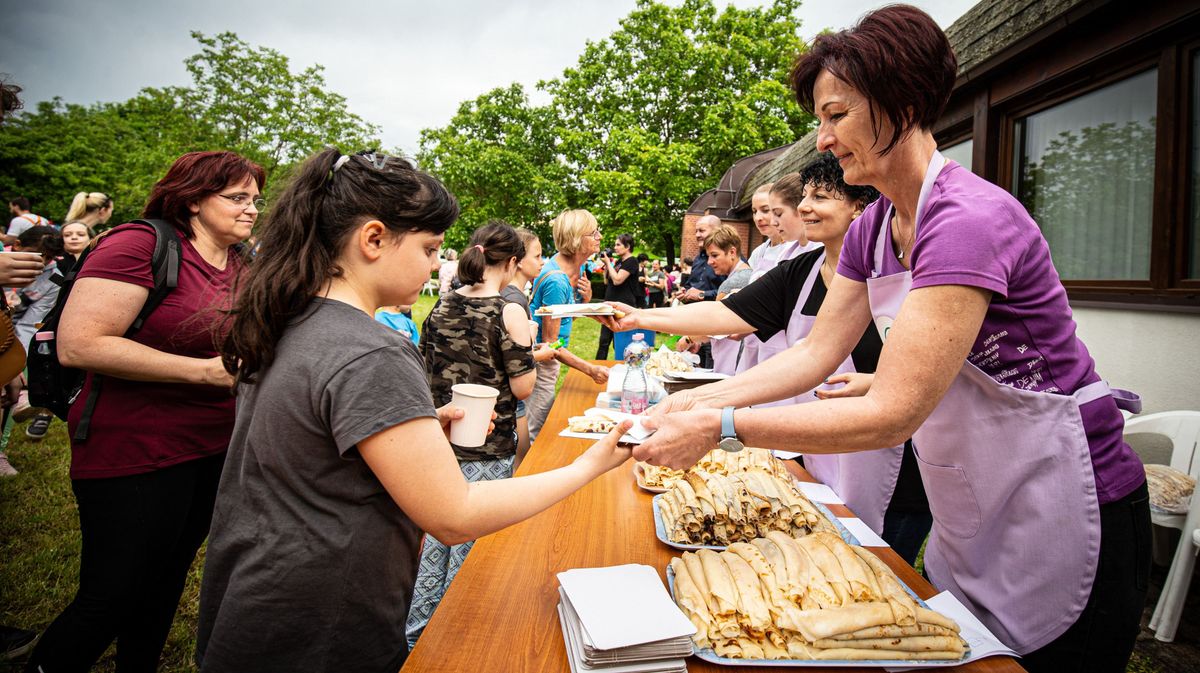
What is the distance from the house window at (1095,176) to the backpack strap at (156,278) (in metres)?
5.72

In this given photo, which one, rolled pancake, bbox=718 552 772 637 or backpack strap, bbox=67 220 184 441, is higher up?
backpack strap, bbox=67 220 184 441

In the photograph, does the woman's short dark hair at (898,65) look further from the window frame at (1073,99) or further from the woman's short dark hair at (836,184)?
the window frame at (1073,99)

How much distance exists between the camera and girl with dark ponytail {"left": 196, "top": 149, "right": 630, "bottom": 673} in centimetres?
122

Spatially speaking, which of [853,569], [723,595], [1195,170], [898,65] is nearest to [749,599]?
[723,595]

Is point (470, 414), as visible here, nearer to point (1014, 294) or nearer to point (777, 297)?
point (1014, 294)

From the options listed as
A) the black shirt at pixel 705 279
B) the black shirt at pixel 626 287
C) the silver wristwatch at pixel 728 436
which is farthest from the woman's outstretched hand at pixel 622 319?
the black shirt at pixel 626 287

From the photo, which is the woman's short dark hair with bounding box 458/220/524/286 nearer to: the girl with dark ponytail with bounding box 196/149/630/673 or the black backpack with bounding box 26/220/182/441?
the black backpack with bounding box 26/220/182/441

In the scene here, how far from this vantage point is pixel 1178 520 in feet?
10.3

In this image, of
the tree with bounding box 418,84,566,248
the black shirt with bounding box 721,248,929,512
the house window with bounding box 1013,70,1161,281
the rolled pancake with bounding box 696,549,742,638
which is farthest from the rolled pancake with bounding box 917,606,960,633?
the tree with bounding box 418,84,566,248

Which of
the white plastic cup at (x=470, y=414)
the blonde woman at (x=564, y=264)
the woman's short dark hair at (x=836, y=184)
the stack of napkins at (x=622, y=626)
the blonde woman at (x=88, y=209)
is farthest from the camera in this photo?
the blonde woman at (x=88, y=209)

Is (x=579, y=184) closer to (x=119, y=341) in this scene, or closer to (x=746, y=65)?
(x=746, y=65)

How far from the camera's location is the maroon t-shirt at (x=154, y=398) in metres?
2.08

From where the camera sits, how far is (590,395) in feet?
13.6

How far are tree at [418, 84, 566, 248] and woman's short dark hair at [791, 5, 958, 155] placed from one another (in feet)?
82.1
